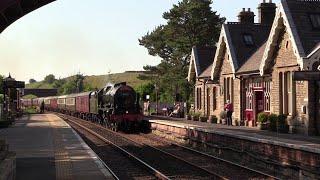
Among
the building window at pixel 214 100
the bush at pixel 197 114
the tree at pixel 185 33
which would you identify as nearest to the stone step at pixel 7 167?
the building window at pixel 214 100

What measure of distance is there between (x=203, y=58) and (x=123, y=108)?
44.0 ft

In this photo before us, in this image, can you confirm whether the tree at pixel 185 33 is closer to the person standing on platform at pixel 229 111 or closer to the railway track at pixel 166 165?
the person standing on platform at pixel 229 111

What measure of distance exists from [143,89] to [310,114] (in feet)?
171

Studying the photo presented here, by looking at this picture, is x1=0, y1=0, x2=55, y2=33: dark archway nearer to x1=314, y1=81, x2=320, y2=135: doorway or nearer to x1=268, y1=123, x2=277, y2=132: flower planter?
x1=314, y1=81, x2=320, y2=135: doorway

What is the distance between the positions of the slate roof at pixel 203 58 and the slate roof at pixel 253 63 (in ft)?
31.5

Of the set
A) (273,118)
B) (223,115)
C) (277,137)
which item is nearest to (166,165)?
Result: (277,137)

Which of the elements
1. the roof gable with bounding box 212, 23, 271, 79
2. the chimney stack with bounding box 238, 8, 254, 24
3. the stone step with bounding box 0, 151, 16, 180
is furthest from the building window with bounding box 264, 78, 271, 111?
the stone step with bounding box 0, 151, 16, 180

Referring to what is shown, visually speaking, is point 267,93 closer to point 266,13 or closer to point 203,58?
point 266,13

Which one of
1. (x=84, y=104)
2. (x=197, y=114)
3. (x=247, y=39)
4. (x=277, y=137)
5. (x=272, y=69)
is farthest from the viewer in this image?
(x=84, y=104)

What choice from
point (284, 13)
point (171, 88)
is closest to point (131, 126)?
point (284, 13)

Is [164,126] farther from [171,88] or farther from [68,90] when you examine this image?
[68,90]

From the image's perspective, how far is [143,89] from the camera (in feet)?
238

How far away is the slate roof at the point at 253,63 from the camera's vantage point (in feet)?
90.8

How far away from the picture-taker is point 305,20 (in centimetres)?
2383
